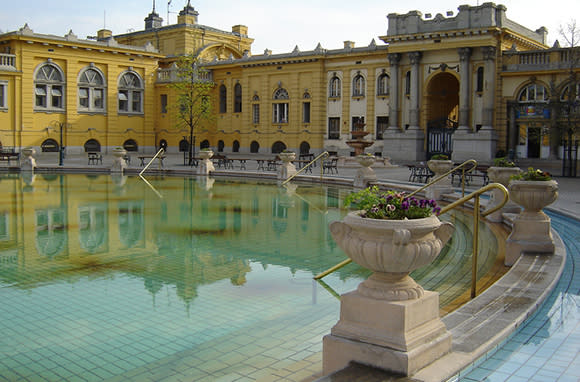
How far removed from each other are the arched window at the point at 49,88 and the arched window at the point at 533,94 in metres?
30.7

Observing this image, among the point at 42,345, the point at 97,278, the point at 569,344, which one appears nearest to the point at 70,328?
the point at 42,345

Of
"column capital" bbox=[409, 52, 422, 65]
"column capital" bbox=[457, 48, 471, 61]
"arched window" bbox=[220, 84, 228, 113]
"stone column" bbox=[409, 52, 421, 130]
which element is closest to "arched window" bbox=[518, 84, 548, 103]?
"column capital" bbox=[457, 48, 471, 61]

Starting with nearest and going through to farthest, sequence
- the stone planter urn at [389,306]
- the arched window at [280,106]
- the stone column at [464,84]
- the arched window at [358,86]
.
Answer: the stone planter urn at [389,306] < the stone column at [464,84] < the arched window at [358,86] < the arched window at [280,106]

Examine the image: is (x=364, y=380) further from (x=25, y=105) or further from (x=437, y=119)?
(x=25, y=105)

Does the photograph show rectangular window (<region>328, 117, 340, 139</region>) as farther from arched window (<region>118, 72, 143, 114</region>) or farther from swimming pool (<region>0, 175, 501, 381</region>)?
swimming pool (<region>0, 175, 501, 381</region>)

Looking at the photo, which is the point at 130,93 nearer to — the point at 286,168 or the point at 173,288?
the point at 286,168

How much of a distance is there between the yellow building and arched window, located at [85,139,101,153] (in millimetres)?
74

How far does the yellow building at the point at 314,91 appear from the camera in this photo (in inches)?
1367

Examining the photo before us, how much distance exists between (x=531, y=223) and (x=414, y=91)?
96.2 feet

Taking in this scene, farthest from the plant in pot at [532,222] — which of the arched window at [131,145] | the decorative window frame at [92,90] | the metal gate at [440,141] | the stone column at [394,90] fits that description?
the arched window at [131,145]

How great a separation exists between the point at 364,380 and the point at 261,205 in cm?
1348

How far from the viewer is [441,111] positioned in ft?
130

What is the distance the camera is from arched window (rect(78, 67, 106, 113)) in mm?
45500

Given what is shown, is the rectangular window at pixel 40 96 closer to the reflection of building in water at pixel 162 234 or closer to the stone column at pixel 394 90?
the stone column at pixel 394 90
